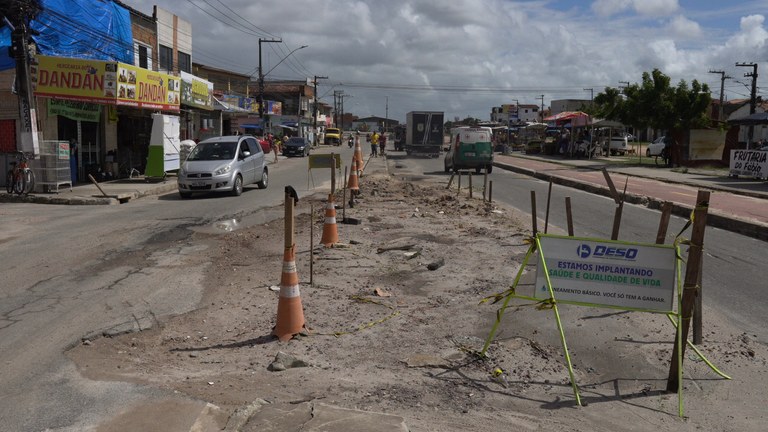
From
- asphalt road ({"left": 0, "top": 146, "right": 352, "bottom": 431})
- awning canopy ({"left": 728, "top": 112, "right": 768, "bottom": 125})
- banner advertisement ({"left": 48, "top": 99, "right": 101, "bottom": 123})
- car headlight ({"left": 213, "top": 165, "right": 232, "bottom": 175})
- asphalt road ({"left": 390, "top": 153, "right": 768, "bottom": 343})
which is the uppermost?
awning canopy ({"left": 728, "top": 112, "right": 768, "bottom": 125})

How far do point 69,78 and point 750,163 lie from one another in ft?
84.6

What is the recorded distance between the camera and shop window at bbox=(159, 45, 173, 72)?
110ft

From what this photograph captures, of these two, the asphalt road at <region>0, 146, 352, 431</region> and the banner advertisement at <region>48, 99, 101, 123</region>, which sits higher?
the banner advertisement at <region>48, 99, 101, 123</region>

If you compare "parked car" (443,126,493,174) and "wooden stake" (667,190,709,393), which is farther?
"parked car" (443,126,493,174)

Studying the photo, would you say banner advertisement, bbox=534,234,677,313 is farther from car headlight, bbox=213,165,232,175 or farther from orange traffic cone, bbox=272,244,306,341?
car headlight, bbox=213,165,232,175

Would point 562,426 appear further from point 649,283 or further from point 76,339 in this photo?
point 76,339

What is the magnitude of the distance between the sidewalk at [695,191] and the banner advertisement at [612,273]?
7381mm

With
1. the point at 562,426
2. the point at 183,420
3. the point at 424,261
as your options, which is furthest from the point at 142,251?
the point at 562,426

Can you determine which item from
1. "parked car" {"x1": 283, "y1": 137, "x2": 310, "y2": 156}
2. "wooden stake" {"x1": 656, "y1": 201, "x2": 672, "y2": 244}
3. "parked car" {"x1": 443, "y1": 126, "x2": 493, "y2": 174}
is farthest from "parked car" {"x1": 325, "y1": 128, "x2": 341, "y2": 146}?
"wooden stake" {"x1": 656, "y1": 201, "x2": 672, "y2": 244}

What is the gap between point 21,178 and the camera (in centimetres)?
1873

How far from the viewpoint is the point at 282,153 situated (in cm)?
5762

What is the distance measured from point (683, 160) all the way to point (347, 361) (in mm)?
36178

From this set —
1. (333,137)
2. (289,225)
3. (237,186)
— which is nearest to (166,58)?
(237,186)

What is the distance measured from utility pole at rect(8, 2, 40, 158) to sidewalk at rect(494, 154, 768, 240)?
14546mm
